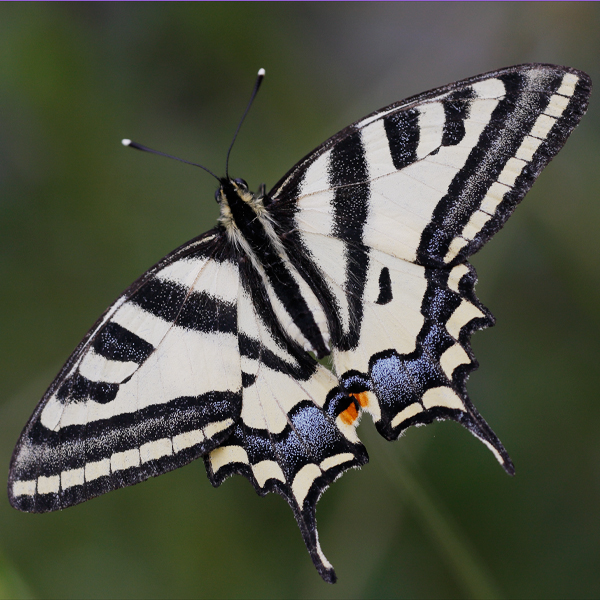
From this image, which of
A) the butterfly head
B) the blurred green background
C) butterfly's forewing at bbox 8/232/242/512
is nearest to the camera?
butterfly's forewing at bbox 8/232/242/512

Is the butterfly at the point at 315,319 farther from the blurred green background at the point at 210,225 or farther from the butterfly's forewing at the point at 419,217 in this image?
the blurred green background at the point at 210,225

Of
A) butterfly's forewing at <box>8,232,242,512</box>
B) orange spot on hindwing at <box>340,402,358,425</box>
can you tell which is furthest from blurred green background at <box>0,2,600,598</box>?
butterfly's forewing at <box>8,232,242,512</box>

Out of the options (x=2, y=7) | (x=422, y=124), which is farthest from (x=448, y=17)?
(x=2, y=7)

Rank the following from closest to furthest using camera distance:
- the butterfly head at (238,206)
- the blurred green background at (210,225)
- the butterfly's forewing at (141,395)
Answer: the butterfly's forewing at (141,395) < the butterfly head at (238,206) < the blurred green background at (210,225)

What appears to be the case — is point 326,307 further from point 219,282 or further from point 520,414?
point 520,414

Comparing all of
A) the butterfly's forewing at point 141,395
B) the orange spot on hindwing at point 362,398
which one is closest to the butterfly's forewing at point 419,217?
the orange spot on hindwing at point 362,398

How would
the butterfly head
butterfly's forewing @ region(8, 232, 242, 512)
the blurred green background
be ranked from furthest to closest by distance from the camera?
the blurred green background
the butterfly head
butterfly's forewing @ region(8, 232, 242, 512)

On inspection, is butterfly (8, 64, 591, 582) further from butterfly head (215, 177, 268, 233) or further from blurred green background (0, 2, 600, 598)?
blurred green background (0, 2, 600, 598)

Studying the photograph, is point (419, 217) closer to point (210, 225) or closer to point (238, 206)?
point (238, 206)
